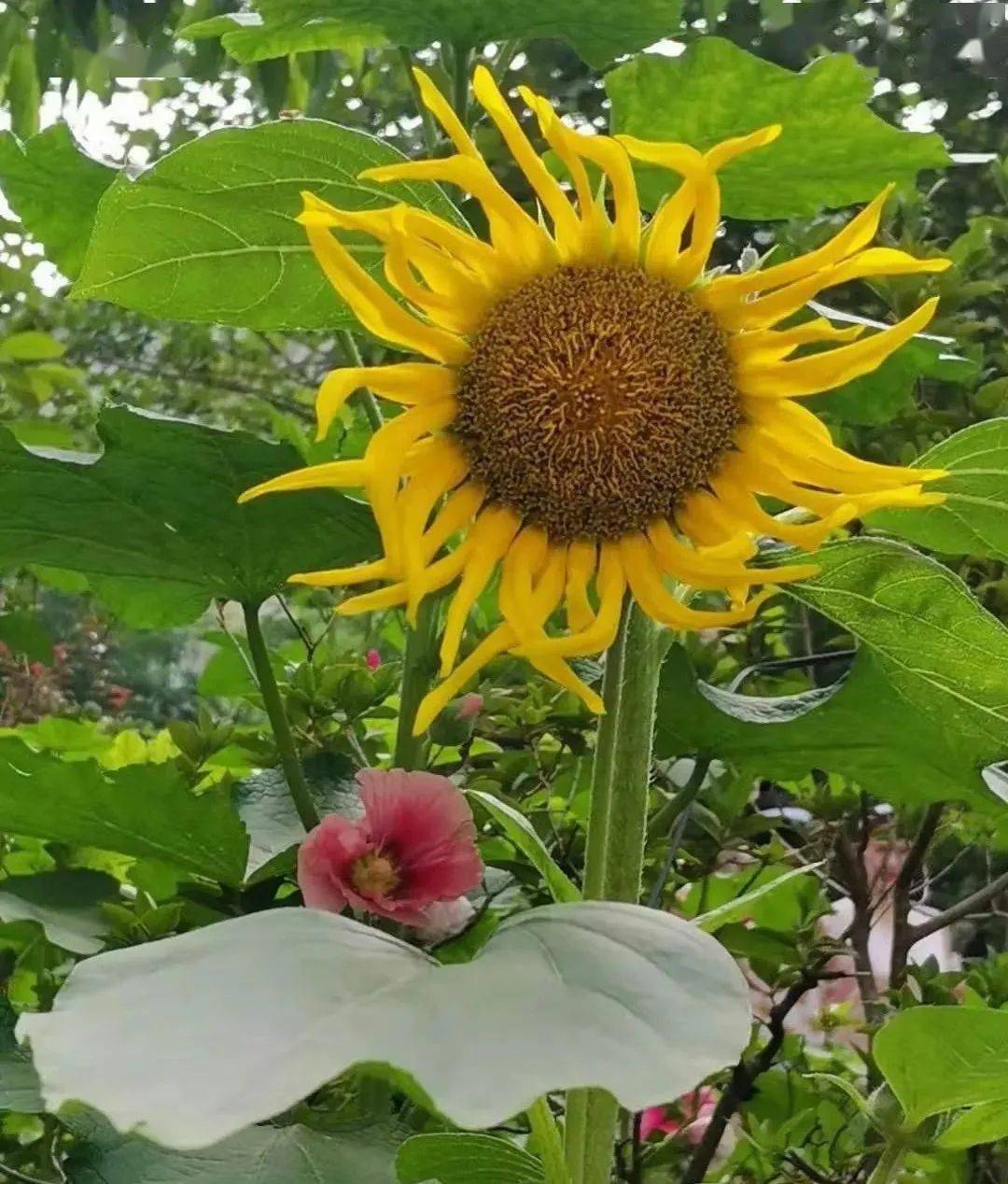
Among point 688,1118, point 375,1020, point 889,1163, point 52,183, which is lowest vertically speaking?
point 688,1118

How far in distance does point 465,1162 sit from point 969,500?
192 mm

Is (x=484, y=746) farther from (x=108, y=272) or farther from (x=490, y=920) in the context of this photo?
(x=108, y=272)

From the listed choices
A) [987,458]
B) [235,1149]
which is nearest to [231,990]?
[235,1149]

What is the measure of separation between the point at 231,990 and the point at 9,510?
182 millimetres

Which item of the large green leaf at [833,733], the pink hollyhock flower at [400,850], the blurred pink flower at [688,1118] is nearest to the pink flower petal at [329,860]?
the pink hollyhock flower at [400,850]

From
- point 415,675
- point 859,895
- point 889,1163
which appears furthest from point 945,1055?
point 859,895

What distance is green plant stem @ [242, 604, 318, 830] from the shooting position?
377 millimetres

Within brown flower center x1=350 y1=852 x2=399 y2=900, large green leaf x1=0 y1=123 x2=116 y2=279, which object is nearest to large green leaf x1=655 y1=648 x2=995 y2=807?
brown flower center x1=350 y1=852 x2=399 y2=900

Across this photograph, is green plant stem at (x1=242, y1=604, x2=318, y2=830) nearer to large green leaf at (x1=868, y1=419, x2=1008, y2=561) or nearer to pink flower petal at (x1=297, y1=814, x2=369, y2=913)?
pink flower petal at (x1=297, y1=814, x2=369, y2=913)

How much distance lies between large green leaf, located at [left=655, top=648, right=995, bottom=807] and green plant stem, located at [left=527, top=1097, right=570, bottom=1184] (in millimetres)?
134

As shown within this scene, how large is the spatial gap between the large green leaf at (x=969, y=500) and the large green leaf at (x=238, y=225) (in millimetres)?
132

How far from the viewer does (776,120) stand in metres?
0.35

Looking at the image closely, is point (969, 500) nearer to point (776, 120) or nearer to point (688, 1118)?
point (776, 120)

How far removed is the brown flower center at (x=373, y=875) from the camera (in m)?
0.33
